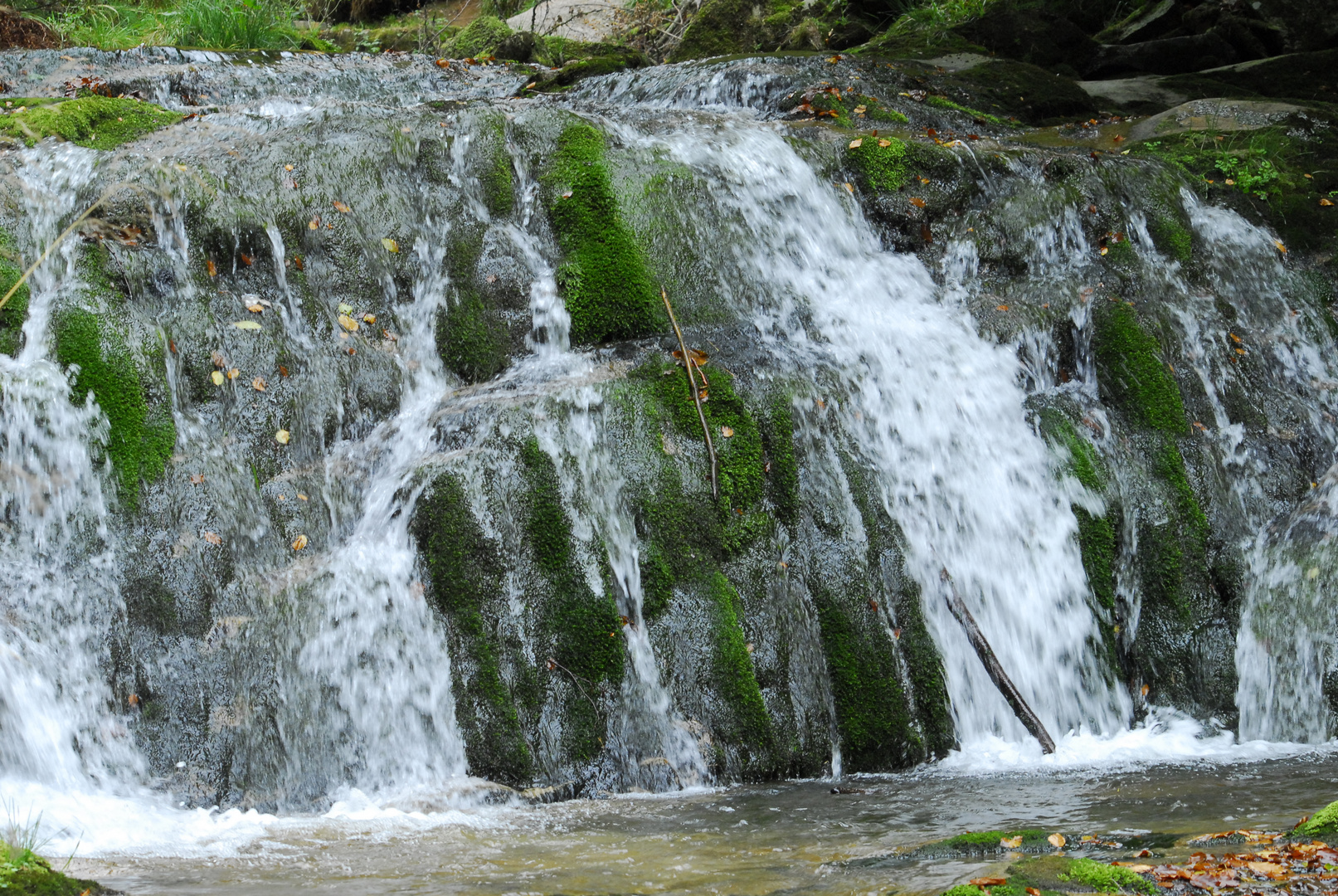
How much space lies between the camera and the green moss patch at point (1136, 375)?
6.66 m

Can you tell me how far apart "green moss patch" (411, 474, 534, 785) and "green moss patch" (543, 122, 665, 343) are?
1550 millimetres

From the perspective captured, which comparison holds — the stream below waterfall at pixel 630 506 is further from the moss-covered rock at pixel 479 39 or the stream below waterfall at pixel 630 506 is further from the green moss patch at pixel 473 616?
the moss-covered rock at pixel 479 39

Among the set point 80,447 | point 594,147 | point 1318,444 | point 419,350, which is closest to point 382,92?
point 594,147

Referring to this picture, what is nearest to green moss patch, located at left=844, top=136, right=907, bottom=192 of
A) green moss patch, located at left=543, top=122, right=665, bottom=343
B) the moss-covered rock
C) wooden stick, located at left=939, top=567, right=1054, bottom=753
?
green moss patch, located at left=543, top=122, right=665, bottom=343

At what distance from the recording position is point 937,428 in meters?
6.35

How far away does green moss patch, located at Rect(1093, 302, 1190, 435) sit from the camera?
21.9ft

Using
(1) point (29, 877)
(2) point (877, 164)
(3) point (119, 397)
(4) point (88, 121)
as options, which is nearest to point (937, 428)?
(2) point (877, 164)

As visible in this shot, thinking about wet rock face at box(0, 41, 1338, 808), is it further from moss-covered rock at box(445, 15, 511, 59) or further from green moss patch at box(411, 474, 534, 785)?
moss-covered rock at box(445, 15, 511, 59)

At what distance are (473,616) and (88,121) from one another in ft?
13.7

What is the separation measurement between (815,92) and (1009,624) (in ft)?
17.0

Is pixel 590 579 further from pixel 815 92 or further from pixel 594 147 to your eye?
pixel 815 92

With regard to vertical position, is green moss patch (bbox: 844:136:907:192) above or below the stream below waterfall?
above

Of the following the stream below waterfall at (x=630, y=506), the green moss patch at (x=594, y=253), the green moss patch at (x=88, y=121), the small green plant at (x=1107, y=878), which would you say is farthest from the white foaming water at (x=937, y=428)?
the green moss patch at (x=88, y=121)

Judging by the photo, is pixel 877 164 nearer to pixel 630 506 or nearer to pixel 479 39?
pixel 630 506
